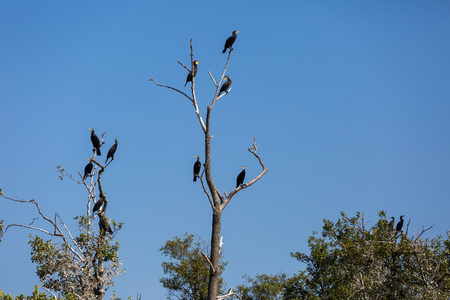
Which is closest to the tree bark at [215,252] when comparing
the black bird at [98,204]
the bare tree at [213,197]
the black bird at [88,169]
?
the bare tree at [213,197]

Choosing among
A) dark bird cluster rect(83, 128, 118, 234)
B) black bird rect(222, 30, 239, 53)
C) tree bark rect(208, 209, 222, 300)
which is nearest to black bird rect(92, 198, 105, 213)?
dark bird cluster rect(83, 128, 118, 234)

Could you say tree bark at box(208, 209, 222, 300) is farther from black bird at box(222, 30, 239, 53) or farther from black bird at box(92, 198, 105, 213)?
black bird at box(92, 198, 105, 213)

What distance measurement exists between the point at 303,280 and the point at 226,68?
25749mm

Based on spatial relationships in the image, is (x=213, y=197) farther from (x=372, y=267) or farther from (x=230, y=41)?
(x=372, y=267)

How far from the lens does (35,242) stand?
80.8 feet

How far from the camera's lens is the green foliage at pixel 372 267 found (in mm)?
31062

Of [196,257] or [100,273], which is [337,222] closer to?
[196,257]

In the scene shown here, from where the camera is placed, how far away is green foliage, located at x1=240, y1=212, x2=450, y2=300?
3106cm

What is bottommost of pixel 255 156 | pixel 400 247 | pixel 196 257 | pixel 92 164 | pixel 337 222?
pixel 255 156

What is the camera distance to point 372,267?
115 ft

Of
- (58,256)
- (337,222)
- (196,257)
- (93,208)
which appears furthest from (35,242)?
(196,257)

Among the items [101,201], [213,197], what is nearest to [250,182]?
[213,197]

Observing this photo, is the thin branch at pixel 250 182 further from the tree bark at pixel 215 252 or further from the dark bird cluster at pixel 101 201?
the dark bird cluster at pixel 101 201

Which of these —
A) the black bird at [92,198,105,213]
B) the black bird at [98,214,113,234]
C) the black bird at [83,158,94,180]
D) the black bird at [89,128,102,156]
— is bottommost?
the black bird at [98,214,113,234]
